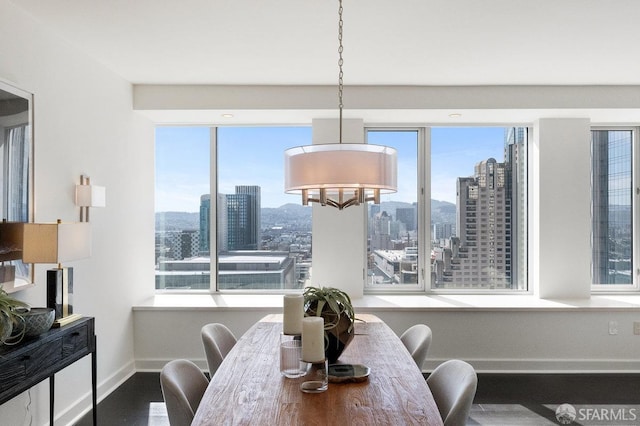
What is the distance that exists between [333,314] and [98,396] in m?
2.27

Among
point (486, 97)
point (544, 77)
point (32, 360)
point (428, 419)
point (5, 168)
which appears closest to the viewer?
point (428, 419)

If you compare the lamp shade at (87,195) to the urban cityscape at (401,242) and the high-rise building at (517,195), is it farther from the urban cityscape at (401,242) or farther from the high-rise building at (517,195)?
the high-rise building at (517,195)

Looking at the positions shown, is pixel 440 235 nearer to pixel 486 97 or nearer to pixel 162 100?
pixel 486 97

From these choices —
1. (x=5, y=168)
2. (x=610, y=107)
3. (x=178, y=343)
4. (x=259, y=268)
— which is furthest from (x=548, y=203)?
(x=5, y=168)

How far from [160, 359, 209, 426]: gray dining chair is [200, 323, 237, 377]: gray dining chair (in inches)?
13.0

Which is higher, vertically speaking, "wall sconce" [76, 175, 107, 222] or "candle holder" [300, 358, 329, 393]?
"wall sconce" [76, 175, 107, 222]

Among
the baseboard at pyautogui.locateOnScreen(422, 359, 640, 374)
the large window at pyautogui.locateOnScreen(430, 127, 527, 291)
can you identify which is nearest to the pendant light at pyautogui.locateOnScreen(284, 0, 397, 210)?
the baseboard at pyautogui.locateOnScreen(422, 359, 640, 374)

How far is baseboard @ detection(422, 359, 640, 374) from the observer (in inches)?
154

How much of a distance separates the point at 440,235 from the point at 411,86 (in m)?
1.57

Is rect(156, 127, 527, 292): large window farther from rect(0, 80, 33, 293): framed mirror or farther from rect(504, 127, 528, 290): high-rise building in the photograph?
rect(0, 80, 33, 293): framed mirror

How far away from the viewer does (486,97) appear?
3.92 m

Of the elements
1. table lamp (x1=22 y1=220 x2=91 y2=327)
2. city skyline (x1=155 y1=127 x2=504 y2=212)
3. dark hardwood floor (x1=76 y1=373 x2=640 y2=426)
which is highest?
city skyline (x1=155 y1=127 x2=504 y2=212)

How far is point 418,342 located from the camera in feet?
8.61

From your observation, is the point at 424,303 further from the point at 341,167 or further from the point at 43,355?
the point at 43,355
